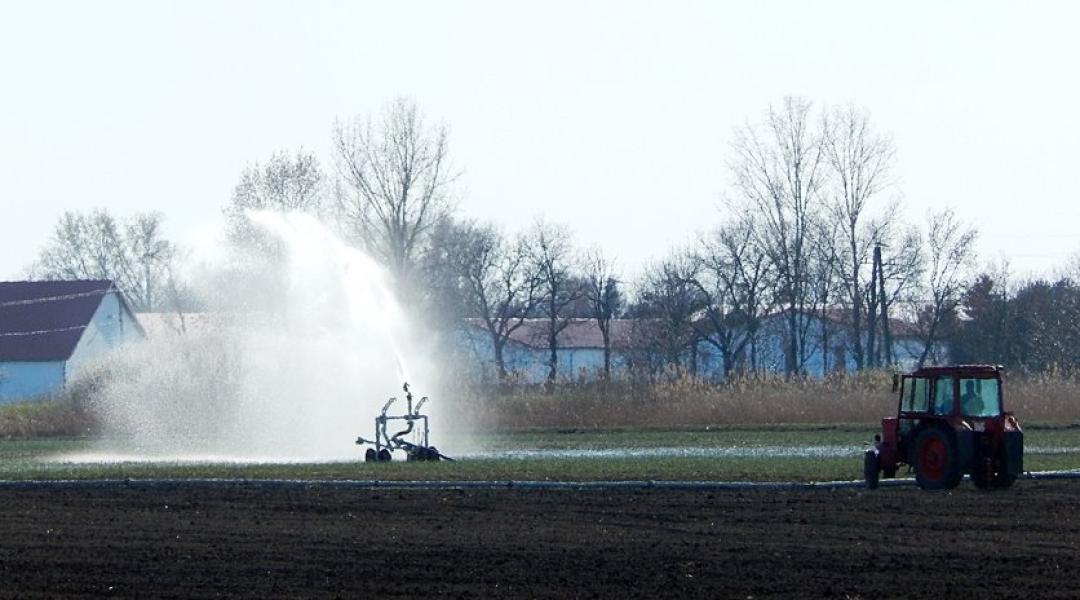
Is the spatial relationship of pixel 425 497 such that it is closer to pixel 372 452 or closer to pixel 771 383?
pixel 372 452

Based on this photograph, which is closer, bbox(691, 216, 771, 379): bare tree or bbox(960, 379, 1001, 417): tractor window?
bbox(960, 379, 1001, 417): tractor window

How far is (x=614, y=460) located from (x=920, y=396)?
31.5ft

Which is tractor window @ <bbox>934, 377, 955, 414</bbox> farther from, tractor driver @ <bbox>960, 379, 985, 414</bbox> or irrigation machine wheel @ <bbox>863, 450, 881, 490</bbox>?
irrigation machine wheel @ <bbox>863, 450, 881, 490</bbox>

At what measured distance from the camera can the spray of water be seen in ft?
142

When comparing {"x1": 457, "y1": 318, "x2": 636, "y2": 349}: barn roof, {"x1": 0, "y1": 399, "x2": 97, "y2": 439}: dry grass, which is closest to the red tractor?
{"x1": 0, "y1": 399, "x2": 97, "y2": 439}: dry grass

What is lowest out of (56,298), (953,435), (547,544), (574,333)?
(547,544)

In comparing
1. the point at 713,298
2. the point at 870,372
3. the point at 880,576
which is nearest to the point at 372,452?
the point at 880,576

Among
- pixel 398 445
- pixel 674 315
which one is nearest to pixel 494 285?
pixel 674 315

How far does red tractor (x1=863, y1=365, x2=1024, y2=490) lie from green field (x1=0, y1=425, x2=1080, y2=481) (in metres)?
1.72

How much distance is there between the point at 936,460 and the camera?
26.4 metres

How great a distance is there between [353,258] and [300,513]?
20.9m

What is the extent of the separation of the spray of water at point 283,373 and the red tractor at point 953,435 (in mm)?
17545

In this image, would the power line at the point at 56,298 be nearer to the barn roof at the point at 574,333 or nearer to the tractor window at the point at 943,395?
the barn roof at the point at 574,333

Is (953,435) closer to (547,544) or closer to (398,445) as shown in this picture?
(547,544)
